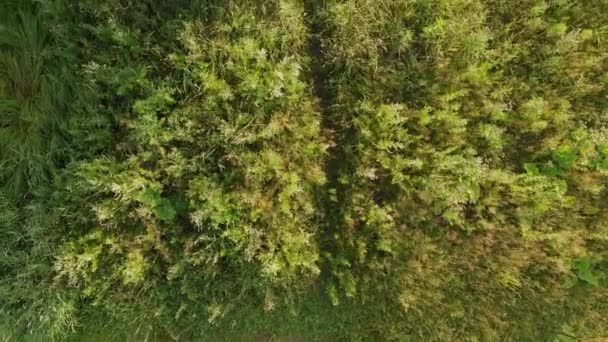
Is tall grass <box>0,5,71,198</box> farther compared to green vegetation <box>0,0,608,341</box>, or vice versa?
tall grass <box>0,5,71,198</box>

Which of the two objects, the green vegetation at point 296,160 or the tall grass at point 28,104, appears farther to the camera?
the tall grass at point 28,104

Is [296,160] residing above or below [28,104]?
above

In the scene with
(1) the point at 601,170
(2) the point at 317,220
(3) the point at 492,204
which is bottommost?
(2) the point at 317,220

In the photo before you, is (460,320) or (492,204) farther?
(460,320)

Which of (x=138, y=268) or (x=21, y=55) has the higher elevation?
(x=21, y=55)

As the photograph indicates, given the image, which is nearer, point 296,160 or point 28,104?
point 296,160

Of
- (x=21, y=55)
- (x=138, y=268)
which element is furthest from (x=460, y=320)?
(x=21, y=55)

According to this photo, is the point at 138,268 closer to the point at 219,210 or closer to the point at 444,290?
the point at 219,210

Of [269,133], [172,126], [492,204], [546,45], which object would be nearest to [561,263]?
[492,204]
